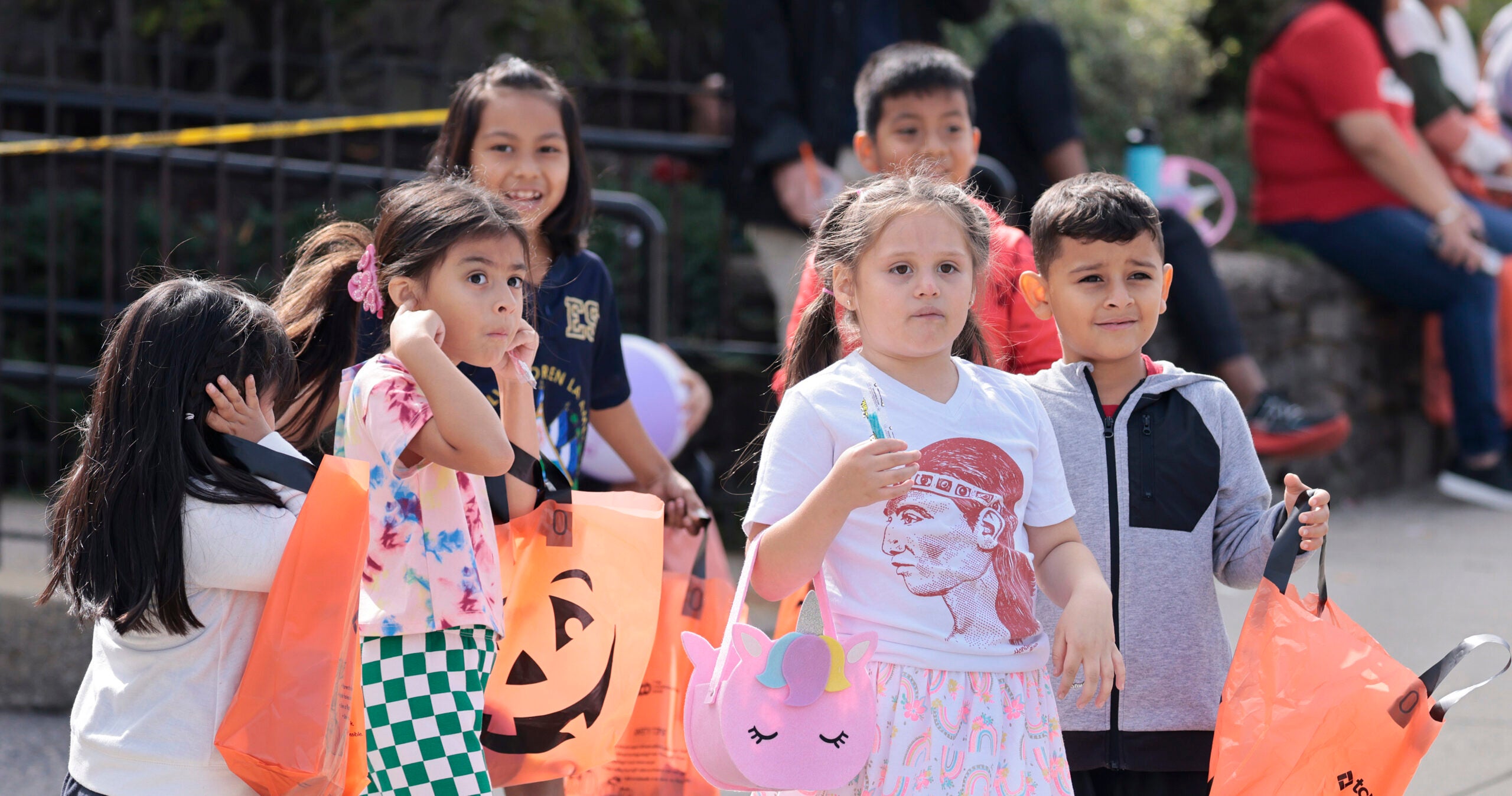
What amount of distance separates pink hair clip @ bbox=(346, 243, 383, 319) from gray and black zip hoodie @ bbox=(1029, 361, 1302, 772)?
121 cm

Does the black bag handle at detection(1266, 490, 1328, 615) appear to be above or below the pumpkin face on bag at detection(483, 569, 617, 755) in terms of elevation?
above

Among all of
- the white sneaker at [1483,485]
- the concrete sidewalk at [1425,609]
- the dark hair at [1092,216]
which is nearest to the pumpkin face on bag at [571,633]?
the dark hair at [1092,216]

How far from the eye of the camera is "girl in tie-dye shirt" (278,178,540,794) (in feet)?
7.68

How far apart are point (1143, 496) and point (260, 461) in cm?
148

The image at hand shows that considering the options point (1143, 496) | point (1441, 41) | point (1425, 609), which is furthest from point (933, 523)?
point (1441, 41)

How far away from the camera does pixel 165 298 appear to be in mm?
2305

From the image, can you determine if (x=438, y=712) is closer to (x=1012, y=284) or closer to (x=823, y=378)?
(x=823, y=378)

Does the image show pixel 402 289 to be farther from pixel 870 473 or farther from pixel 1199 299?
pixel 1199 299

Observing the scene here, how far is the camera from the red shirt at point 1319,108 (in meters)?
6.30

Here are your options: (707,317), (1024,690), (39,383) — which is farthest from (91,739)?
(707,317)

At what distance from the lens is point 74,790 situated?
88.0 inches

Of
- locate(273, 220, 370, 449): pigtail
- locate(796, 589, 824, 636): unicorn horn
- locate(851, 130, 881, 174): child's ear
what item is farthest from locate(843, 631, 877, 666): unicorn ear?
locate(851, 130, 881, 174): child's ear

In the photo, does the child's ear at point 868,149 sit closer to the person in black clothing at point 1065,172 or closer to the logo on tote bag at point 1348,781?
the person in black clothing at point 1065,172

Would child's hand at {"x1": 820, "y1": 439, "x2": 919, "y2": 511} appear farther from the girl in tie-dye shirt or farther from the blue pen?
the girl in tie-dye shirt
